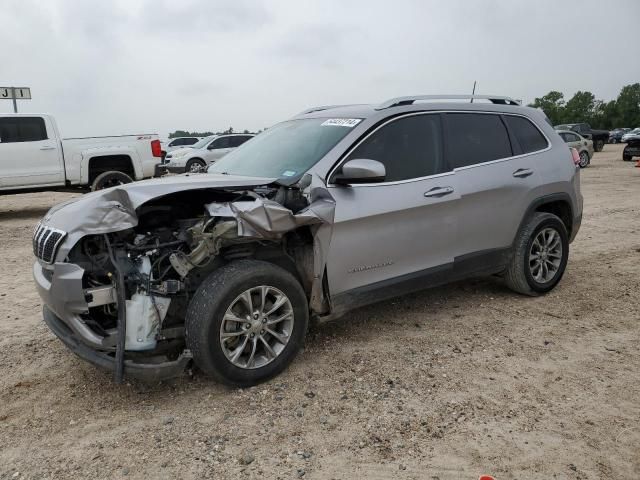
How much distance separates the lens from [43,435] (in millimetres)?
2957

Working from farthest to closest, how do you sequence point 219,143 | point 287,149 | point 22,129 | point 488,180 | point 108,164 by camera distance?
point 219,143 → point 108,164 → point 22,129 → point 488,180 → point 287,149

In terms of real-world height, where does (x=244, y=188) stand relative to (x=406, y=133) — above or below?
below

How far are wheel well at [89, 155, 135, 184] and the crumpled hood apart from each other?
27.9ft

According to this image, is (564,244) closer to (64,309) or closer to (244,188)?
(244,188)

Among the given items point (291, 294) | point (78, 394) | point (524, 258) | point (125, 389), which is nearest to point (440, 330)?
point (524, 258)

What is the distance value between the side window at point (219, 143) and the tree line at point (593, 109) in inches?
2926

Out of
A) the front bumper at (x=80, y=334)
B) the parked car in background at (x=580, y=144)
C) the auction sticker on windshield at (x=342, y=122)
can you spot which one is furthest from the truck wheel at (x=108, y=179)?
the parked car in background at (x=580, y=144)

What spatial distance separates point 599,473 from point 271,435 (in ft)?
5.52

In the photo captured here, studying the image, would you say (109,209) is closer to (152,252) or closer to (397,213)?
(152,252)

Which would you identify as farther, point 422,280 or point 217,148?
point 217,148

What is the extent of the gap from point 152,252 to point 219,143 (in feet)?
56.1

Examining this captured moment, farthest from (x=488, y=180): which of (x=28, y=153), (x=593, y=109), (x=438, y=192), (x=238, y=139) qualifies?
(x=593, y=109)

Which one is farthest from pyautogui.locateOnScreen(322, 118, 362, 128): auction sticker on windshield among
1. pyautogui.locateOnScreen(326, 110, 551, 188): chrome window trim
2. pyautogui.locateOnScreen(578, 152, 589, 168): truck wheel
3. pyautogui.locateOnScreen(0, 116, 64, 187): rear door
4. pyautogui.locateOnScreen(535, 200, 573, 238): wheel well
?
pyautogui.locateOnScreen(578, 152, 589, 168): truck wheel

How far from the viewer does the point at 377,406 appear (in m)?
3.18
